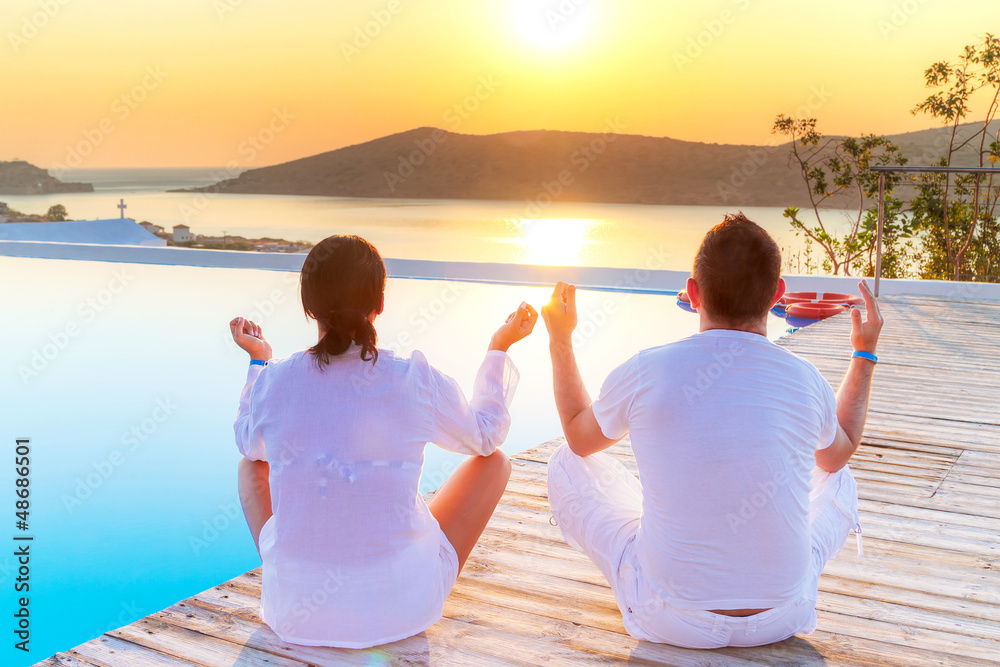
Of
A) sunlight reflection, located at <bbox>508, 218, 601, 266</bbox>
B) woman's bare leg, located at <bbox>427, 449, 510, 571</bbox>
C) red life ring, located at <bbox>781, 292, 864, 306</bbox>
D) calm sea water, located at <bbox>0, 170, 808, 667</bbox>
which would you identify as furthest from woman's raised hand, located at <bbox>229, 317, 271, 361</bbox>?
sunlight reflection, located at <bbox>508, 218, 601, 266</bbox>

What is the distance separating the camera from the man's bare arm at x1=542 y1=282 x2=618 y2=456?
1.57m

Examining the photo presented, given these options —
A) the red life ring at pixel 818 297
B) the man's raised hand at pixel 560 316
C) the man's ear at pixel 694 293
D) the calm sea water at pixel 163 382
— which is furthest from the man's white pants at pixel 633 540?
the red life ring at pixel 818 297

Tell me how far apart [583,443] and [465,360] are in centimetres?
480

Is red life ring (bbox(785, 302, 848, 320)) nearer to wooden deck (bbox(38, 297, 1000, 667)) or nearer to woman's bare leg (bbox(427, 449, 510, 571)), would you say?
wooden deck (bbox(38, 297, 1000, 667))

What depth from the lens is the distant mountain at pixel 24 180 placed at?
52.7ft

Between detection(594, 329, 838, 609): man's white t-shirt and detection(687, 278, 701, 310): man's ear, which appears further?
detection(687, 278, 701, 310): man's ear

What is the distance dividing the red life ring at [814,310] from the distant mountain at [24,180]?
15.5 meters

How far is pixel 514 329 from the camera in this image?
1.75 metres

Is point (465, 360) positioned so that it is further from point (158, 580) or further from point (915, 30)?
point (915, 30)

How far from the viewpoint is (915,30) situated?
32.1 ft

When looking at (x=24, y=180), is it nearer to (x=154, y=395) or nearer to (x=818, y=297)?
(x=154, y=395)

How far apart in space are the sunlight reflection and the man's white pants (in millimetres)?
7693

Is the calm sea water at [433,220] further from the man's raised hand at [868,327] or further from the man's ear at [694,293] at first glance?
the man's ear at [694,293]

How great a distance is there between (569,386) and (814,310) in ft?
19.6
